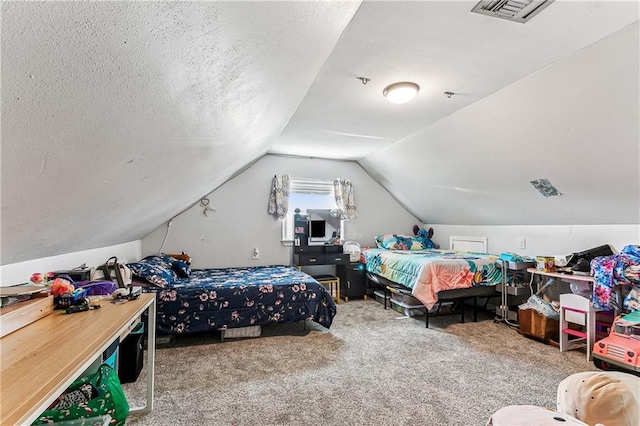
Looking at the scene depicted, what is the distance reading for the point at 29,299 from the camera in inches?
55.5

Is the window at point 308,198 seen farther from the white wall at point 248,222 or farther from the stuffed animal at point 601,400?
the stuffed animal at point 601,400

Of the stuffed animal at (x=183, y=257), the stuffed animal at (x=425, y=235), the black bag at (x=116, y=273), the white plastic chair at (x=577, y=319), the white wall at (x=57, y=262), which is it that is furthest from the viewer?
the stuffed animal at (x=425, y=235)

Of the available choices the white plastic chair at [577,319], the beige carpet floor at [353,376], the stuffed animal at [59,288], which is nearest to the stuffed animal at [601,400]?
the beige carpet floor at [353,376]

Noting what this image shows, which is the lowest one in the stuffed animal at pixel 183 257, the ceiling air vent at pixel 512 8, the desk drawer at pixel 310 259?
the desk drawer at pixel 310 259

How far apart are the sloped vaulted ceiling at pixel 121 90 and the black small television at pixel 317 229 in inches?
114

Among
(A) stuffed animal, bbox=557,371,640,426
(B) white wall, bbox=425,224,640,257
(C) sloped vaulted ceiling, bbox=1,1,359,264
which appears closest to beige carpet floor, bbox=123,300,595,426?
(A) stuffed animal, bbox=557,371,640,426

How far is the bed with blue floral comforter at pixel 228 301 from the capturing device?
112 inches

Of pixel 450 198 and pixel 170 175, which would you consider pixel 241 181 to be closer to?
pixel 170 175

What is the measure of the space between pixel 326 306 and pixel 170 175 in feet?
6.70

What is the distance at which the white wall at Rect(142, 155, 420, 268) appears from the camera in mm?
4402

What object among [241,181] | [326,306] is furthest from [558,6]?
[241,181]

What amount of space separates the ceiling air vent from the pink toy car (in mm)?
2406

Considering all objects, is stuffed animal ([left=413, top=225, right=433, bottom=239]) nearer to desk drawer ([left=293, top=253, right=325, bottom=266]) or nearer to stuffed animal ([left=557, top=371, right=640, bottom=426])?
desk drawer ([left=293, top=253, right=325, bottom=266])

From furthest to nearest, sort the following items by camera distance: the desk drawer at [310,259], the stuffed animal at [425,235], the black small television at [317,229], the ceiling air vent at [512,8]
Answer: the stuffed animal at [425,235], the black small television at [317,229], the desk drawer at [310,259], the ceiling air vent at [512,8]
